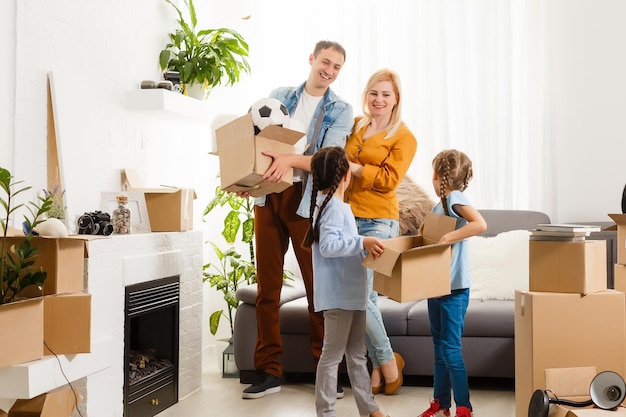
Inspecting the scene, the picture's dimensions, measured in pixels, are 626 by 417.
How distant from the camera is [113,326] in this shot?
3131mm

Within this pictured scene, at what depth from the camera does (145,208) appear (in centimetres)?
360

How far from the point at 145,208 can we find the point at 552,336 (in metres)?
1.85

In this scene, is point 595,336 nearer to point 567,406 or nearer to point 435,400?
point 567,406

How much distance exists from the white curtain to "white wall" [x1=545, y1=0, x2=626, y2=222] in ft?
0.31

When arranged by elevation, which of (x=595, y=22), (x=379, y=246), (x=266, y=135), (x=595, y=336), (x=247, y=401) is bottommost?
(x=247, y=401)

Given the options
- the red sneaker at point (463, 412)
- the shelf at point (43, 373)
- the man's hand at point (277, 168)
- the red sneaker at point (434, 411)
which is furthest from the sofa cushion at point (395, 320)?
the shelf at point (43, 373)

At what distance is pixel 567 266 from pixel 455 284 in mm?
466

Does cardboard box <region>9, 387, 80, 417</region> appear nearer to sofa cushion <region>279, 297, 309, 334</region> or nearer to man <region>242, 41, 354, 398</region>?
man <region>242, 41, 354, 398</region>

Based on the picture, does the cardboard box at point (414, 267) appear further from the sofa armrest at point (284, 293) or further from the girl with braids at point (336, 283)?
the sofa armrest at point (284, 293)

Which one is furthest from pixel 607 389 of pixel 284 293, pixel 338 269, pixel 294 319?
pixel 284 293

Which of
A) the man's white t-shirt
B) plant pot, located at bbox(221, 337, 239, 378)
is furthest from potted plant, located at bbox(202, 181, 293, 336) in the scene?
the man's white t-shirt

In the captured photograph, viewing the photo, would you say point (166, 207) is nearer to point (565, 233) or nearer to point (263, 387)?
point (263, 387)

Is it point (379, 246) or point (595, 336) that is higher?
point (379, 246)

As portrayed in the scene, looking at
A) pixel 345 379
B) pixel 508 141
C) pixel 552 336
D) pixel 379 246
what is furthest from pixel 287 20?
pixel 552 336
